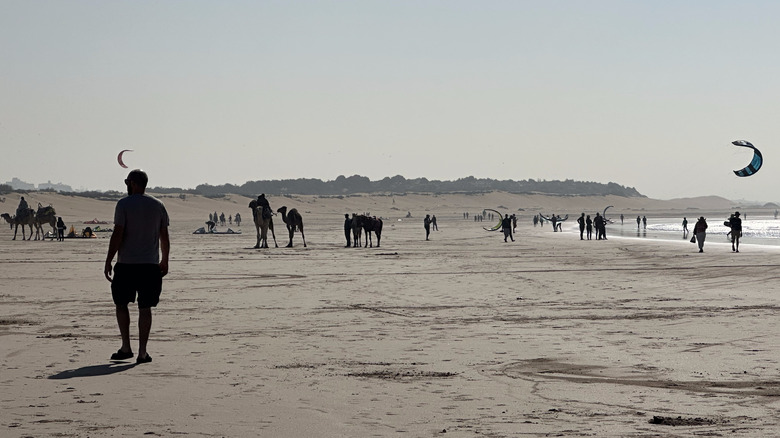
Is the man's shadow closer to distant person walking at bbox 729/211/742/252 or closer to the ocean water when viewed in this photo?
distant person walking at bbox 729/211/742/252

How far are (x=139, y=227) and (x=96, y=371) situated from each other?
1349 millimetres

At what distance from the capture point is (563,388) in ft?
23.0

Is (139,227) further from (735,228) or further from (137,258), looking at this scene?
(735,228)

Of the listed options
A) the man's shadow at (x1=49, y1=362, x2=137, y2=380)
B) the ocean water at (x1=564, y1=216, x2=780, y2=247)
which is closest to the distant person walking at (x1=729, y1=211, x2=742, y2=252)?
the ocean water at (x1=564, y1=216, x2=780, y2=247)

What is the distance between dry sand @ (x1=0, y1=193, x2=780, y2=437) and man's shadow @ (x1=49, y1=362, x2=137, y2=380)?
0.03m

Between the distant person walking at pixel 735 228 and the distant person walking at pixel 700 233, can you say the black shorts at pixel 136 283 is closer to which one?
the distant person walking at pixel 700 233

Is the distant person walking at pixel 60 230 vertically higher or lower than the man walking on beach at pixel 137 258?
lower

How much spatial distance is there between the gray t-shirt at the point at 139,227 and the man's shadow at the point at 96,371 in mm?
910

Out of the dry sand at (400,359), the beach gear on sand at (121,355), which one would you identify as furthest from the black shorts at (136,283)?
the dry sand at (400,359)

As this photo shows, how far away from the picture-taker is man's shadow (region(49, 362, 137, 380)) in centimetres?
747

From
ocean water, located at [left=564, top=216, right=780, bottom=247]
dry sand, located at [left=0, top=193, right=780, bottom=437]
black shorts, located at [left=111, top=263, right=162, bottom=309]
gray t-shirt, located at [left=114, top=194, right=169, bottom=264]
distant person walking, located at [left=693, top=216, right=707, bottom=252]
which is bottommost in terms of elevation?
ocean water, located at [left=564, top=216, right=780, bottom=247]

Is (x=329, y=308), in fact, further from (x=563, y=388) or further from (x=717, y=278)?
(x=717, y=278)

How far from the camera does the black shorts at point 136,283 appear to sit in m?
8.28

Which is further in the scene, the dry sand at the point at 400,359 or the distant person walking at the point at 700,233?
the distant person walking at the point at 700,233
